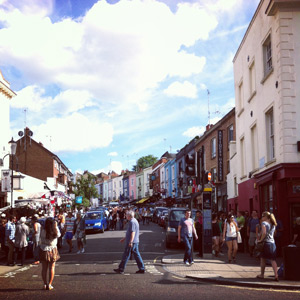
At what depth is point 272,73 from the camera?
17766 mm

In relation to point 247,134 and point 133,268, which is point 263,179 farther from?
point 133,268

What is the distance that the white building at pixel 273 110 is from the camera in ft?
53.8

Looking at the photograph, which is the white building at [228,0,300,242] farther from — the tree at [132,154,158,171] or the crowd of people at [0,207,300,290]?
the tree at [132,154,158,171]

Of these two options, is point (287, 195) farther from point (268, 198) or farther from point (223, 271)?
point (223, 271)

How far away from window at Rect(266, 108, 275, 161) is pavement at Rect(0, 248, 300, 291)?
4.26 m

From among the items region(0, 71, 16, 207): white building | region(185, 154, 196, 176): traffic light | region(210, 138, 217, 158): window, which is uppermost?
region(0, 71, 16, 207): white building

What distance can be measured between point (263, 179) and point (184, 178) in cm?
4023

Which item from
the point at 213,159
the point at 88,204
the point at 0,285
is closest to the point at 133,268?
the point at 0,285

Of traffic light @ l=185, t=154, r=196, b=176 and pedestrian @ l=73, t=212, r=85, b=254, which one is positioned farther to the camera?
pedestrian @ l=73, t=212, r=85, b=254

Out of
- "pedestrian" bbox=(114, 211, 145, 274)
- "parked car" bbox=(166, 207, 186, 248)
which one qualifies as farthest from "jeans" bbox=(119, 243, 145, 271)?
"parked car" bbox=(166, 207, 186, 248)

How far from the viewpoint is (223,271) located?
13.0 metres

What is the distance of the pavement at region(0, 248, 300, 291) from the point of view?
34.7 feet

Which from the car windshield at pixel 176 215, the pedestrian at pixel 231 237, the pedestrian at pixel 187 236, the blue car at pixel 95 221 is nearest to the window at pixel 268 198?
the pedestrian at pixel 231 237

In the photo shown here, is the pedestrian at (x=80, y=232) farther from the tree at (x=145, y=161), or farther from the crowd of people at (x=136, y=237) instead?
the tree at (x=145, y=161)
